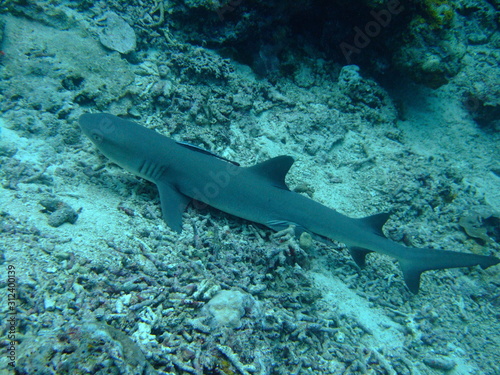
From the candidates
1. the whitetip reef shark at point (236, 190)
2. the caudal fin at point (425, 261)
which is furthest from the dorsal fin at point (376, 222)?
the caudal fin at point (425, 261)

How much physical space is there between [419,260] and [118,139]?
381 centimetres

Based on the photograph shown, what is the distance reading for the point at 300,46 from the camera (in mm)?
5734

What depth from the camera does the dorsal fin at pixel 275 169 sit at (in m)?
3.21

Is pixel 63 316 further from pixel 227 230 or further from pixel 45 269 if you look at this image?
pixel 227 230

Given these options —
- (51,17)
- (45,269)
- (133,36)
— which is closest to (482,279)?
(45,269)

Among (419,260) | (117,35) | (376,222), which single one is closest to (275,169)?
(376,222)

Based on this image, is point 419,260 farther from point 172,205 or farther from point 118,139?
point 118,139

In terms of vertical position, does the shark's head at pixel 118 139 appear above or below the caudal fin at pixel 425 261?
below

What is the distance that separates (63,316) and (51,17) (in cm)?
475

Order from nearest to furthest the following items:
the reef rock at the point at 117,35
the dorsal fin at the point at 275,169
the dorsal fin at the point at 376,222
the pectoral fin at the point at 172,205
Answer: the pectoral fin at the point at 172,205
the dorsal fin at the point at 275,169
the dorsal fin at the point at 376,222
the reef rock at the point at 117,35

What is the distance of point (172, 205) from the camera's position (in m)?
3.12

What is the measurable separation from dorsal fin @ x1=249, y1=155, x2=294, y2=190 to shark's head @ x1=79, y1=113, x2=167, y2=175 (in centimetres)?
127

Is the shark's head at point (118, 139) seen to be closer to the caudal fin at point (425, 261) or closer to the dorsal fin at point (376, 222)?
the dorsal fin at point (376, 222)

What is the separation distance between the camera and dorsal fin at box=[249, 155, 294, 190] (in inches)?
126
